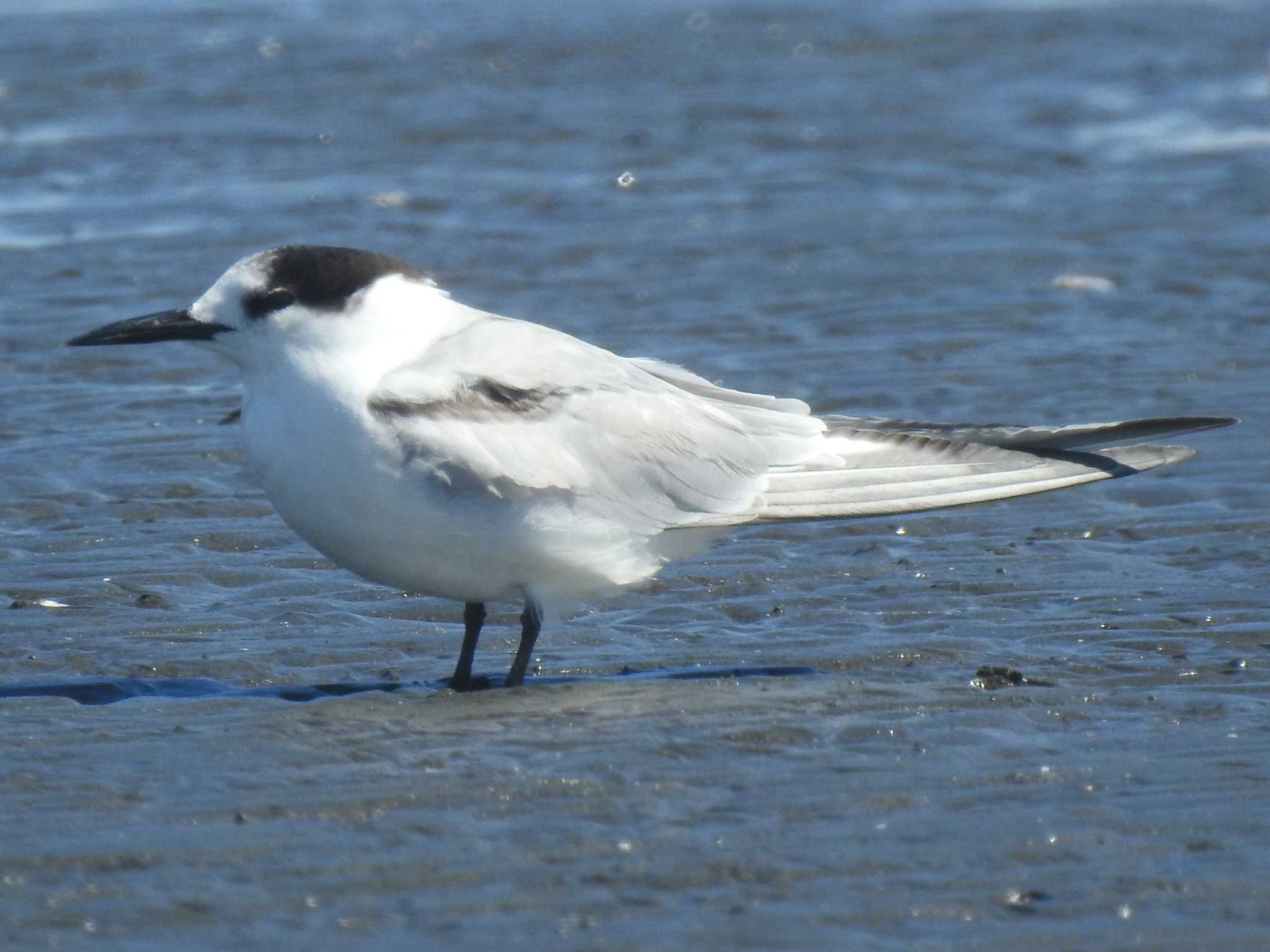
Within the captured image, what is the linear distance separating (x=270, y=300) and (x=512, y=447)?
2.24 feet

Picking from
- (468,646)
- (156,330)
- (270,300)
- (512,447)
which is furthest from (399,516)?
(156,330)

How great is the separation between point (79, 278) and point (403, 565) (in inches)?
205

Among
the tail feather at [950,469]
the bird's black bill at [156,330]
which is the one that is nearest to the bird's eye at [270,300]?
the bird's black bill at [156,330]

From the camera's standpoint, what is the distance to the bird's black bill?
4906 millimetres

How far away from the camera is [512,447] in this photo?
16.0ft

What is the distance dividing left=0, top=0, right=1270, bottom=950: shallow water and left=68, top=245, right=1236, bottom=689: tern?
344 mm

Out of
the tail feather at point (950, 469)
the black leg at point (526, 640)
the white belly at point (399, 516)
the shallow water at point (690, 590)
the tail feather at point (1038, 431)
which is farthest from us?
the tail feather at point (950, 469)

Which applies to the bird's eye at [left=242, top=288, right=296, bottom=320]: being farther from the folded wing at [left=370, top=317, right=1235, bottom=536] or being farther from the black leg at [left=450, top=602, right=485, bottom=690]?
the black leg at [left=450, top=602, right=485, bottom=690]

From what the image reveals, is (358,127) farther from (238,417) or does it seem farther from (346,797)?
(346,797)

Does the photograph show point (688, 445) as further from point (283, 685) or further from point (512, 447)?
point (283, 685)

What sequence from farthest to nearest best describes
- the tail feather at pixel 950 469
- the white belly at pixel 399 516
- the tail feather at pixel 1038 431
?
the tail feather at pixel 950 469
the tail feather at pixel 1038 431
the white belly at pixel 399 516

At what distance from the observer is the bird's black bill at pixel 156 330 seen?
16.1 feet

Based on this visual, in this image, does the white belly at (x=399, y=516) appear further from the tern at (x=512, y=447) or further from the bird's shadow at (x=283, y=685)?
the bird's shadow at (x=283, y=685)

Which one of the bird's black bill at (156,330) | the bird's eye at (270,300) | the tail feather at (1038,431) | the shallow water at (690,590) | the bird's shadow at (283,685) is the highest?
the bird's eye at (270,300)
